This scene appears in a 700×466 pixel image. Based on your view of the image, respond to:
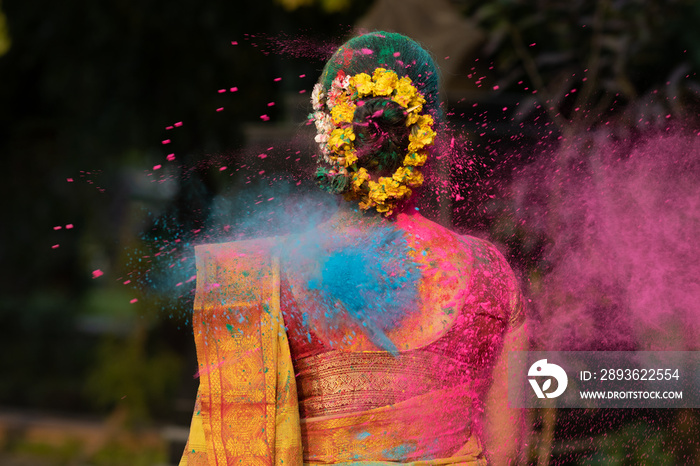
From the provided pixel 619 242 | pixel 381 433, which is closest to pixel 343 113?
pixel 381 433

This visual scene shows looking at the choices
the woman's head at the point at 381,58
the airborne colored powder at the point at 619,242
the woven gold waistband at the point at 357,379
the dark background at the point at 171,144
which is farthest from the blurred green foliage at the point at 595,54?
the woven gold waistband at the point at 357,379

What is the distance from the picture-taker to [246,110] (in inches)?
127

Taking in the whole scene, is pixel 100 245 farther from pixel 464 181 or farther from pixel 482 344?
pixel 482 344

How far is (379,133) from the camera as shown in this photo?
115cm

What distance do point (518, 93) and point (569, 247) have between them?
27.4 inches

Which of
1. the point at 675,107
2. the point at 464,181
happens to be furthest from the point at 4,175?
the point at 675,107

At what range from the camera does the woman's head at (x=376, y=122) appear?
1146 mm

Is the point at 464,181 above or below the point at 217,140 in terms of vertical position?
above

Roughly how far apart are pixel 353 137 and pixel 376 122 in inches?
1.8

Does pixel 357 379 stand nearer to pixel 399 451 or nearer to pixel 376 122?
pixel 399 451

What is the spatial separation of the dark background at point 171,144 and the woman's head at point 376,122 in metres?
0.33

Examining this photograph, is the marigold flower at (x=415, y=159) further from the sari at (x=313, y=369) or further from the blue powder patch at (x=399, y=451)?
the blue powder patch at (x=399, y=451)

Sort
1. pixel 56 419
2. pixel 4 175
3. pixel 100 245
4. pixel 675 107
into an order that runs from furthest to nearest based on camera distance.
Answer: pixel 56 419 < pixel 4 175 < pixel 100 245 < pixel 675 107

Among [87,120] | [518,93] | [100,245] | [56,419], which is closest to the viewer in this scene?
[518,93]
